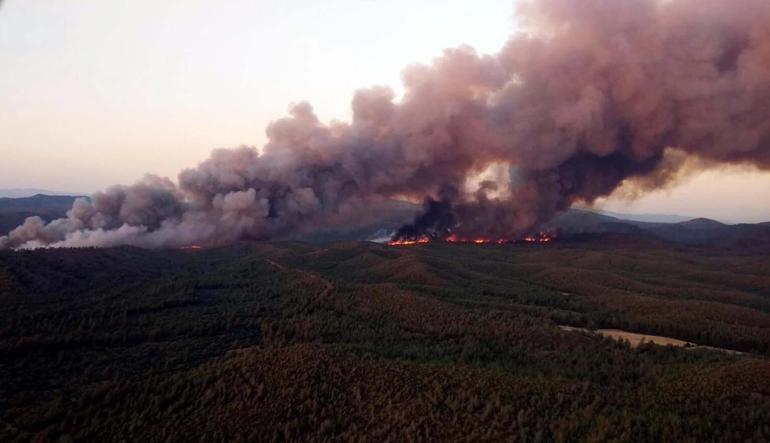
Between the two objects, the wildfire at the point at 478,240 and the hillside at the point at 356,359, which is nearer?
the hillside at the point at 356,359

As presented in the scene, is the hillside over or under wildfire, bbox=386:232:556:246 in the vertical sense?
under

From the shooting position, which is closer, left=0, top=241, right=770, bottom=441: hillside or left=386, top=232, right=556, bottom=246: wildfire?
left=0, top=241, right=770, bottom=441: hillside

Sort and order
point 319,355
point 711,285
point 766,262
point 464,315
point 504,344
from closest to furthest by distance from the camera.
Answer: point 319,355
point 504,344
point 464,315
point 711,285
point 766,262

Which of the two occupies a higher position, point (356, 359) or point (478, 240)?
point (478, 240)

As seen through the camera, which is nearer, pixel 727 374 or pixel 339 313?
pixel 727 374

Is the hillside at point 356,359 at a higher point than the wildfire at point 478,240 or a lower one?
lower

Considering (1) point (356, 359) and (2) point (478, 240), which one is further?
(2) point (478, 240)

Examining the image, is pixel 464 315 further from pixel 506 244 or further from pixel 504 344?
pixel 506 244

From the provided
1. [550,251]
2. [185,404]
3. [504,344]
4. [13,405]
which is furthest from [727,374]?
[550,251]
